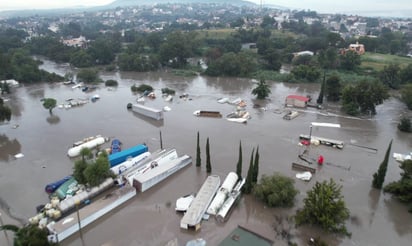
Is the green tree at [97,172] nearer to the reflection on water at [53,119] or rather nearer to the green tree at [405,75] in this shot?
the reflection on water at [53,119]

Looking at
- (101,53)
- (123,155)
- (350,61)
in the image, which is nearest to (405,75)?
(350,61)

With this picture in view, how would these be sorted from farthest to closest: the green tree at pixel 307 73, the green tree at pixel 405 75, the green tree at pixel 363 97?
the green tree at pixel 307 73 → the green tree at pixel 405 75 → the green tree at pixel 363 97

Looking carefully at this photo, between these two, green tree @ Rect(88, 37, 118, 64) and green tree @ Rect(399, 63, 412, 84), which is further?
green tree @ Rect(88, 37, 118, 64)

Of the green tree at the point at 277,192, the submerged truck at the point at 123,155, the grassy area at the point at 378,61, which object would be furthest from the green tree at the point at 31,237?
the grassy area at the point at 378,61

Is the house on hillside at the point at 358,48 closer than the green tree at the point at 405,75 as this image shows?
No

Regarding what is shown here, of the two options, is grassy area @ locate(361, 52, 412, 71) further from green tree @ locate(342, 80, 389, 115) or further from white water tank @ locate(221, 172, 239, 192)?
white water tank @ locate(221, 172, 239, 192)

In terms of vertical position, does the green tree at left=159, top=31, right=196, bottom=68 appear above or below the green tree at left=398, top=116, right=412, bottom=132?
above

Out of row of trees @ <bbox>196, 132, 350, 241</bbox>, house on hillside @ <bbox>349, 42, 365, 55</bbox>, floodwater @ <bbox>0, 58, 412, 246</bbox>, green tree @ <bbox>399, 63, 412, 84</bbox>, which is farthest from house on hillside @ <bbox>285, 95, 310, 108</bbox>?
house on hillside @ <bbox>349, 42, 365, 55</bbox>
